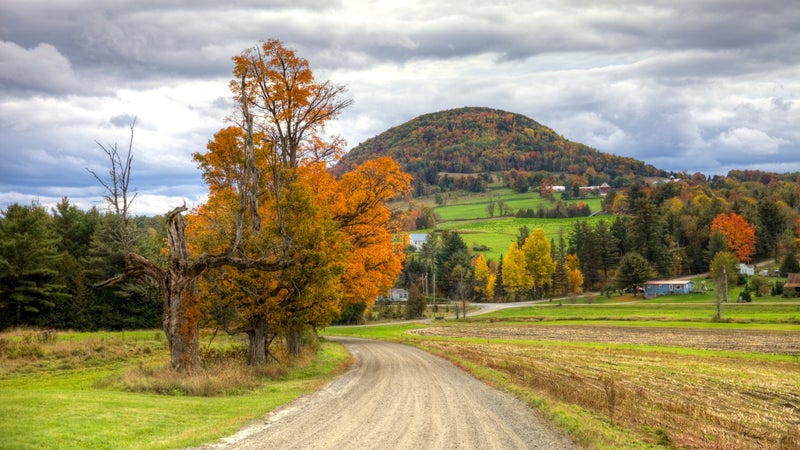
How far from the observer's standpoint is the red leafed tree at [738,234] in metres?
110

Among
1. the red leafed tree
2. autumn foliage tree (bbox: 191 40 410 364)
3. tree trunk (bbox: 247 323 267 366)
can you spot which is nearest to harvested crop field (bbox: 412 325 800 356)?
autumn foliage tree (bbox: 191 40 410 364)

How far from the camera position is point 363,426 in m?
14.2

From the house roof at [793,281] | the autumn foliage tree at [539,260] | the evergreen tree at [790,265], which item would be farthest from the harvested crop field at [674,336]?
the evergreen tree at [790,265]

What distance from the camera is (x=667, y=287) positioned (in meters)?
100

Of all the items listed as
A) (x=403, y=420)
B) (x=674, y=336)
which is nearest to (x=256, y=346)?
(x=403, y=420)

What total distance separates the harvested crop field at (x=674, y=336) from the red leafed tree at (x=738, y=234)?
203 feet

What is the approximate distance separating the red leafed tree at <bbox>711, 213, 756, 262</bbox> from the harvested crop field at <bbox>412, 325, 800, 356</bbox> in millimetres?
61783

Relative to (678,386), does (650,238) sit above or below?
above

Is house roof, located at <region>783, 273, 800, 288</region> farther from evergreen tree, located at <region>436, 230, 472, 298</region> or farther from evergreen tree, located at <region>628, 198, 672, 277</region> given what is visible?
evergreen tree, located at <region>436, 230, 472, 298</region>

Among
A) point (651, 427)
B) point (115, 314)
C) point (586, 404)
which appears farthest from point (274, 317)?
point (115, 314)

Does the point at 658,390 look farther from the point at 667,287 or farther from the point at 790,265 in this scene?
the point at 790,265

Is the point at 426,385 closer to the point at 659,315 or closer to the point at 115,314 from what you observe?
the point at 115,314

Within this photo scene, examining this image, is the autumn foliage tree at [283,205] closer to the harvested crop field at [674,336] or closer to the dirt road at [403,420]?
the dirt road at [403,420]

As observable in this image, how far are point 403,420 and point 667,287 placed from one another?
317 feet
